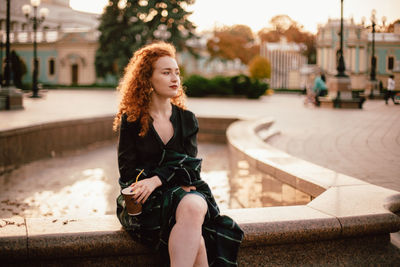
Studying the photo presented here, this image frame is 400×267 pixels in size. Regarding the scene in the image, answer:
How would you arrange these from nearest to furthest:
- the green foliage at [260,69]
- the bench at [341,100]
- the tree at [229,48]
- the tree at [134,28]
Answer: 1. the bench at [341,100]
2. the tree at [134,28]
3. the green foliage at [260,69]
4. the tree at [229,48]

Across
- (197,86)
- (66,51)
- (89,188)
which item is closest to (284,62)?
(197,86)

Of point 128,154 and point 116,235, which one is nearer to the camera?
point 116,235

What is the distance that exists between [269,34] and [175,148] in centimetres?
Result: 5237

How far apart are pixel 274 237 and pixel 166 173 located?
77 centimetres

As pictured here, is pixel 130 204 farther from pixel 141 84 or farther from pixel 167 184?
pixel 141 84

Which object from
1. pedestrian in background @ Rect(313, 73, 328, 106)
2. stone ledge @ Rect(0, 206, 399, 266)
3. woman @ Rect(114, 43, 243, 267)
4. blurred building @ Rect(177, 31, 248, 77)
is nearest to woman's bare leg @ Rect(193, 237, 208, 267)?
woman @ Rect(114, 43, 243, 267)

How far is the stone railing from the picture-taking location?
2.55 metres

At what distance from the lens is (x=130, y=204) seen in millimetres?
2490

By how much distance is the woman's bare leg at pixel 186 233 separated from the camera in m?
2.32

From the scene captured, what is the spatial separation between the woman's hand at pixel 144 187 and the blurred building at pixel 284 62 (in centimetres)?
2545

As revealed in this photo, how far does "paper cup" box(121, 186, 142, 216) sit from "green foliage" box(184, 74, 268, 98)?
2417 centimetres

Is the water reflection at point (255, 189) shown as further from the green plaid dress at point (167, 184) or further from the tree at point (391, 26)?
the tree at point (391, 26)

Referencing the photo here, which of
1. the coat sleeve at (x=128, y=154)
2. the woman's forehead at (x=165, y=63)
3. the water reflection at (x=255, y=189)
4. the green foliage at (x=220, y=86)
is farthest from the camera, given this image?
the green foliage at (x=220, y=86)

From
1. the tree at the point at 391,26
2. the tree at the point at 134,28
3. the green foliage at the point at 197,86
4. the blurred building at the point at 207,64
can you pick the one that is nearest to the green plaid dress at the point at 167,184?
the tree at the point at 391,26
